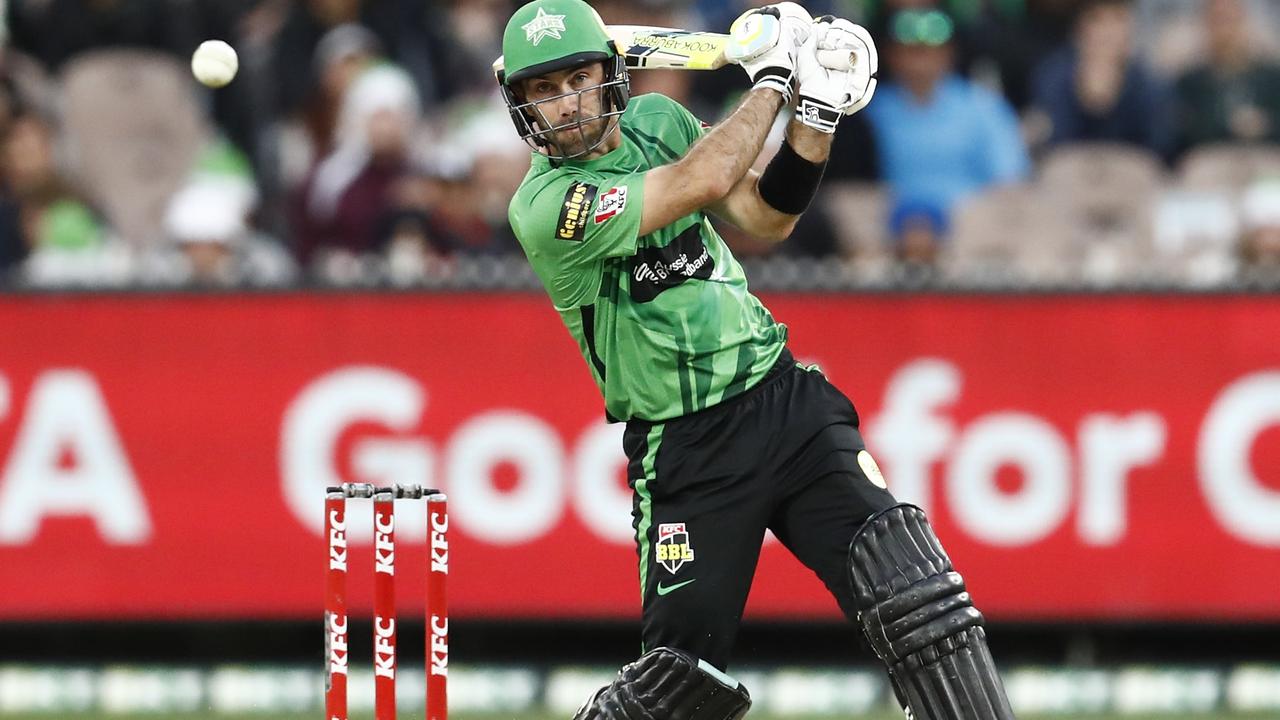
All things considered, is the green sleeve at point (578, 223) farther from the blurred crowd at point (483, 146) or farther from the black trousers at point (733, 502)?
the blurred crowd at point (483, 146)

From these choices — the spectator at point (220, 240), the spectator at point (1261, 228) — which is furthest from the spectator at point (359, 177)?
the spectator at point (1261, 228)

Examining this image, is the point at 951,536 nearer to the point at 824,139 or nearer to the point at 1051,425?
the point at 1051,425

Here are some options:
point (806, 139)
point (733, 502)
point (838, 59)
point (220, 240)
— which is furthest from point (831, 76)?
point (220, 240)

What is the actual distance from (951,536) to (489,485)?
1779mm

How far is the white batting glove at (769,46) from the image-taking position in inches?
187

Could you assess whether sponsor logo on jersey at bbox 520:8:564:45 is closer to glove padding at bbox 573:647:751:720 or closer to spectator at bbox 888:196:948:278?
glove padding at bbox 573:647:751:720

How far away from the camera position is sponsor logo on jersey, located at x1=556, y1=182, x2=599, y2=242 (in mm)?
4613

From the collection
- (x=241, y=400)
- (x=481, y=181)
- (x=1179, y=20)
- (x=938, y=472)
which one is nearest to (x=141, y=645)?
(x=241, y=400)

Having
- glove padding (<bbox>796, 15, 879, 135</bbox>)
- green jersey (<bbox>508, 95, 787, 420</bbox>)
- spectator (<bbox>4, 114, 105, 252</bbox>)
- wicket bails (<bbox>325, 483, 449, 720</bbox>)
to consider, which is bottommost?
wicket bails (<bbox>325, 483, 449, 720</bbox>)

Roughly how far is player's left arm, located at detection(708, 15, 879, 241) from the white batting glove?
0.15ft

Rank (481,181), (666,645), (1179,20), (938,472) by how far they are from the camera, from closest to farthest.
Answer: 1. (666,645)
2. (938,472)
3. (481,181)
4. (1179,20)

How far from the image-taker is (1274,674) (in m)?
8.02

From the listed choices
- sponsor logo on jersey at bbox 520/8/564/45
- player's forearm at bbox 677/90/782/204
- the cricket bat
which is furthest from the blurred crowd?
player's forearm at bbox 677/90/782/204

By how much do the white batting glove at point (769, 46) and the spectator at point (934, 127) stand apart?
163 inches
